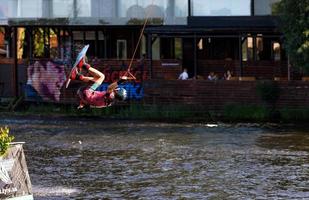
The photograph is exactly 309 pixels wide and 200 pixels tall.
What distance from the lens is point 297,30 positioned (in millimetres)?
39625

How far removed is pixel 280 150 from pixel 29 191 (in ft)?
50.3

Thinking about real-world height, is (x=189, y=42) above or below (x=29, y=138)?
above

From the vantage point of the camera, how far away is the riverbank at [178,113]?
41750mm

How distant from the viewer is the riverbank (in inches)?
1644

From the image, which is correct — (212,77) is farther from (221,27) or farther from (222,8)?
(222,8)

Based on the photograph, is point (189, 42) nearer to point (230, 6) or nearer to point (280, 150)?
point (230, 6)

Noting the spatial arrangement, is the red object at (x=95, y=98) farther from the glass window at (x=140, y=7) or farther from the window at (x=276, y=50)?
the window at (x=276, y=50)

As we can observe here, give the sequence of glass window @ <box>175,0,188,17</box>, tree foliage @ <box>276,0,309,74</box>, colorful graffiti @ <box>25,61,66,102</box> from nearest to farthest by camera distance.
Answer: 1. tree foliage @ <box>276,0,309,74</box>
2. glass window @ <box>175,0,188,17</box>
3. colorful graffiti @ <box>25,61,66,102</box>

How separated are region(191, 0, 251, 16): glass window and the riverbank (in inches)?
239

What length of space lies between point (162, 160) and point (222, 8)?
19635mm

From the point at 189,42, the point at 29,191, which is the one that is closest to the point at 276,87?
the point at 189,42

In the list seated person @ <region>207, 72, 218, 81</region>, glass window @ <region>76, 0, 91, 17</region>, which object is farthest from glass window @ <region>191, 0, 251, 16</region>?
glass window @ <region>76, 0, 91, 17</region>

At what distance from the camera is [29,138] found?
36.5 meters

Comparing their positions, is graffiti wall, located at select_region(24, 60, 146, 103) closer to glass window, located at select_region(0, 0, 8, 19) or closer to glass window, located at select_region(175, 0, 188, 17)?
glass window, located at select_region(0, 0, 8, 19)
